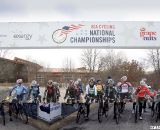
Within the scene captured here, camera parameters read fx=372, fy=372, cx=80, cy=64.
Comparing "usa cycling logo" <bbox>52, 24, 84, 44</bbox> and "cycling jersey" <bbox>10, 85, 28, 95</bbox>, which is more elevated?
"usa cycling logo" <bbox>52, 24, 84, 44</bbox>

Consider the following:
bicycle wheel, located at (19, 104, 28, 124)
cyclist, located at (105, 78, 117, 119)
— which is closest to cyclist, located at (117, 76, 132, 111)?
cyclist, located at (105, 78, 117, 119)

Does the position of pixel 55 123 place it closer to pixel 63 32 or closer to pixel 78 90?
pixel 78 90

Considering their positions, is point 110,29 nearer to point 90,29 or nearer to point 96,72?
point 90,29

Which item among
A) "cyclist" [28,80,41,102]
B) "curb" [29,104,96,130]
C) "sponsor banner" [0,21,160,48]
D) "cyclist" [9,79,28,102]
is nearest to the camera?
"curb" [29,104,96,130]

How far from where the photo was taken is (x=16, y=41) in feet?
58.9

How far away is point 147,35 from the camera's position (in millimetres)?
17500

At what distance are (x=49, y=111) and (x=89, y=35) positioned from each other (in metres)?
4.06

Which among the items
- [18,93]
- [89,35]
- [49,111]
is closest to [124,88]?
[89,35]

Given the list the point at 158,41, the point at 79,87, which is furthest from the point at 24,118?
the point at 158,41

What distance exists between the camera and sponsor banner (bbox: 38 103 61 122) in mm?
17719

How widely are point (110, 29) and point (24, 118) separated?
19.6ft

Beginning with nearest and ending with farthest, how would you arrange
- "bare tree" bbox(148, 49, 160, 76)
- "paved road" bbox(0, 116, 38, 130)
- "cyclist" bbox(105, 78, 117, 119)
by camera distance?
"cyclist" bbox(105, 78, 117, 119), "paved road" bbox(0, 116, 38, 130), "bare tree" bbox(148, 49, 160, 76)

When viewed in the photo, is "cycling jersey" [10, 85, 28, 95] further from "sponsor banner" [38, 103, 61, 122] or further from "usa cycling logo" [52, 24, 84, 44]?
"usa cycling logo" [52, 24, 84, 44]

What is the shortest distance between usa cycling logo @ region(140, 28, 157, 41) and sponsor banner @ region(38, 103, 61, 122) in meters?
5.35
